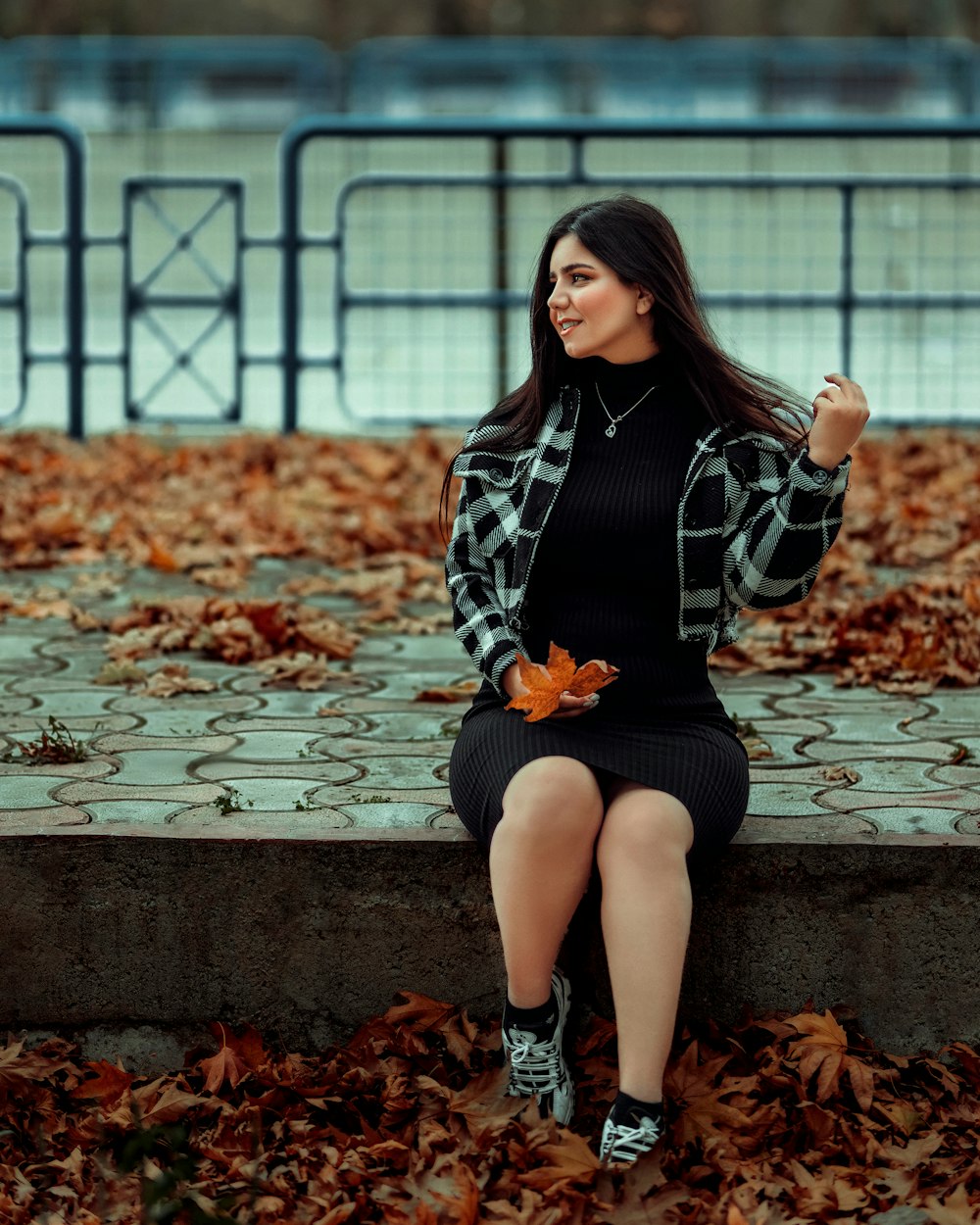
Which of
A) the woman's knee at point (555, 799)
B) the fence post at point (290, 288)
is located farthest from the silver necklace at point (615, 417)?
the fence post at point (290, 288)

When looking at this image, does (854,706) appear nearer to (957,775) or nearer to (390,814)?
(957,775)

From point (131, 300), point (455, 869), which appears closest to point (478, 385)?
point (131, 300)

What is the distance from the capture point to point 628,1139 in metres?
2.64

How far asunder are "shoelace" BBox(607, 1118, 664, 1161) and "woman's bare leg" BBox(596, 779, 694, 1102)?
5 cm

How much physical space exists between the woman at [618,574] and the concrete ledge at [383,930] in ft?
0.49

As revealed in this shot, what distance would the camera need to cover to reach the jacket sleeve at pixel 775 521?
2893mm

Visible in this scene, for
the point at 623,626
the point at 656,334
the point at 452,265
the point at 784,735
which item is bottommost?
the point at 784,735

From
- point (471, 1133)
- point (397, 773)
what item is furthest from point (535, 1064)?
point (397, 773)

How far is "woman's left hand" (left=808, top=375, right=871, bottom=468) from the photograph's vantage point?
111 inches

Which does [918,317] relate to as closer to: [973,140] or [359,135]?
[973,140]

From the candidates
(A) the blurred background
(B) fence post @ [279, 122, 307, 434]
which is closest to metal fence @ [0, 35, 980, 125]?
(A) the blurred background

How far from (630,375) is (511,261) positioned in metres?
7.11

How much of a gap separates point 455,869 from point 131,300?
8.05 m

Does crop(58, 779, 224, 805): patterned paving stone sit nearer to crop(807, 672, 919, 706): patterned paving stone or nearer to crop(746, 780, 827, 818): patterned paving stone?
crop(746, 780, 827, 818): patterned paving stone
